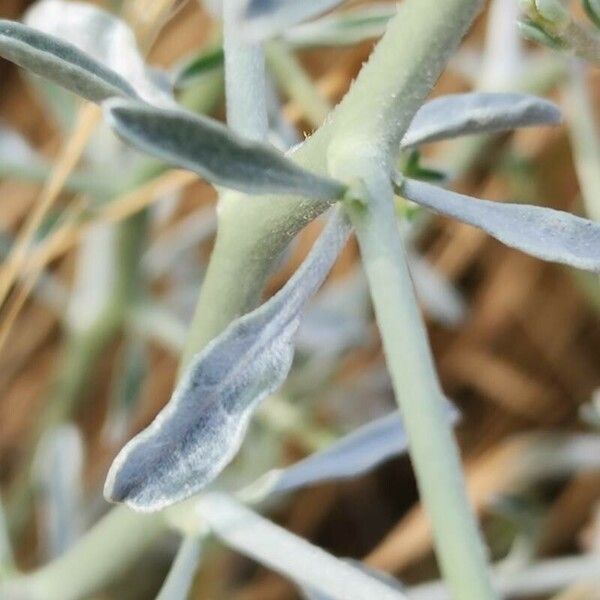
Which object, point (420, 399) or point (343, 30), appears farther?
point (343, 30)

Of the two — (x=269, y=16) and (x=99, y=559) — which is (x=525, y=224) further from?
(x=99, y=559)

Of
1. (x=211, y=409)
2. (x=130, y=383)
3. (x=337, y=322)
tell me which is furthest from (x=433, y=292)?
(x=211, y=409)

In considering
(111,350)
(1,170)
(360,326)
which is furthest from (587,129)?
(111,350)

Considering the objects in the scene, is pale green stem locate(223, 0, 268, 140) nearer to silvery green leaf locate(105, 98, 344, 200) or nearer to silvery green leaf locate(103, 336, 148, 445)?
silvery green leaf locate(105, 98, 344, 200)

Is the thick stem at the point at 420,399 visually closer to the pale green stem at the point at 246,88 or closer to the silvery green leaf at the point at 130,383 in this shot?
the pale green stem at the point at 246,88

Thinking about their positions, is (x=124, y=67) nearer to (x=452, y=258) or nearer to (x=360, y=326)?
(x=360, y=326)

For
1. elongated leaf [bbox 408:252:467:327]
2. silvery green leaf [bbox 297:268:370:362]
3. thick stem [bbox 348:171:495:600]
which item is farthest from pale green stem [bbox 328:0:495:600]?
elongated leaf [bbox 408:252:467:327]

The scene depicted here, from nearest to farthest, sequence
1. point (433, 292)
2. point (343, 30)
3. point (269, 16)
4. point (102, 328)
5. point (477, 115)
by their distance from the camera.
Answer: point (269, 16), point (477, 115), point (343, 30), point (102, 328), point (433, 292)
